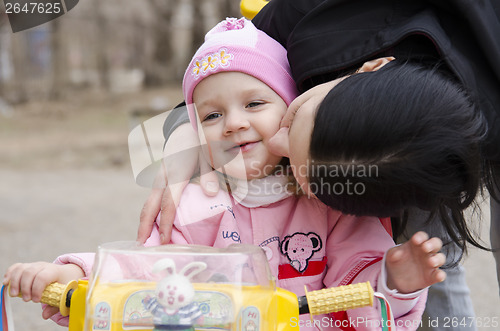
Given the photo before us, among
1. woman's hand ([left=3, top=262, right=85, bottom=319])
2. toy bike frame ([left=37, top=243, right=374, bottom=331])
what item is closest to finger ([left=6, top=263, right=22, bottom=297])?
woman's hand ([left=3, top=262, right=85, bottom=319])

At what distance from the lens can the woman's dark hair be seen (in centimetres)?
98

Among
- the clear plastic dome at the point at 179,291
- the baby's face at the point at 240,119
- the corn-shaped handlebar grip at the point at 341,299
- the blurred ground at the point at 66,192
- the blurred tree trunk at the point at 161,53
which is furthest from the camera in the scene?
the blurred tree trunk at the point at 161,53

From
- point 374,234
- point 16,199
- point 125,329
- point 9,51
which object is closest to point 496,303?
point 374,234

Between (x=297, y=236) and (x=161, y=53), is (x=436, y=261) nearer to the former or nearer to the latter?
(x=297, y=236)

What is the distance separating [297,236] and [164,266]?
1.55 ft

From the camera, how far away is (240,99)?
1.28m

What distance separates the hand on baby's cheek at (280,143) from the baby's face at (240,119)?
81mm

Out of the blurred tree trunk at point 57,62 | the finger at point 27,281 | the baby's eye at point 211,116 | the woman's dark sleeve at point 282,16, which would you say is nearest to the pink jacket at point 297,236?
the baby's eye at point 211,116

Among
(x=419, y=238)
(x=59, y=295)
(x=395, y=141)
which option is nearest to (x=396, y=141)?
(x=395, y=141)

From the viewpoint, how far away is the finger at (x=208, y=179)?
4.42 feet

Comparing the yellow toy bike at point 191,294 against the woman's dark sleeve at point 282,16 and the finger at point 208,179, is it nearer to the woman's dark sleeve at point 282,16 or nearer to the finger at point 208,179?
the finger at point 208,179

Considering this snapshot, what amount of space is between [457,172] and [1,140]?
629 cm

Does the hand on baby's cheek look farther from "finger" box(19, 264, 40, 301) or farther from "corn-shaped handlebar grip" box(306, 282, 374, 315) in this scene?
"finger" box(19, 264, 40, 301)

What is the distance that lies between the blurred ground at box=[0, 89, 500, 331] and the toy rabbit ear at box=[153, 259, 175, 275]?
72cm
